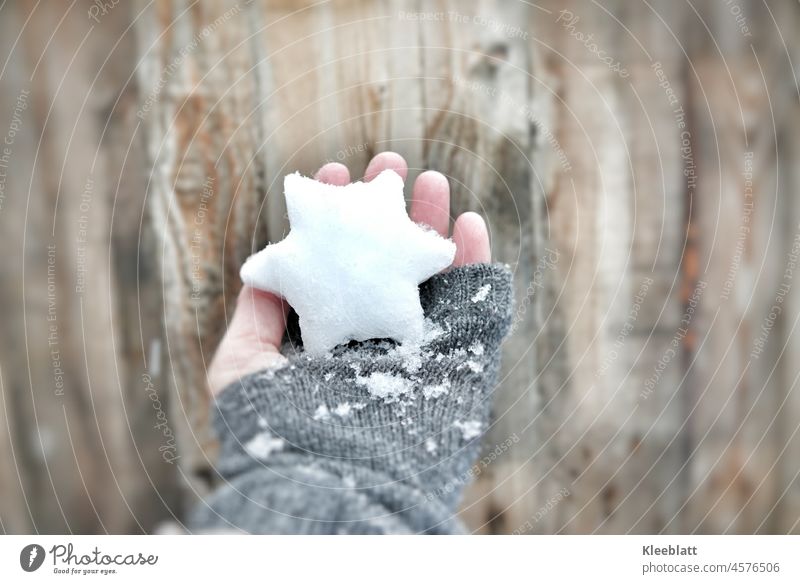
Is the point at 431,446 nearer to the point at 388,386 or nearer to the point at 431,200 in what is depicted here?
the point at 388,386

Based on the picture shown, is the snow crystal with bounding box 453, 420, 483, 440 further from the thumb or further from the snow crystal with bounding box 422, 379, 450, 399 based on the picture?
the thumb

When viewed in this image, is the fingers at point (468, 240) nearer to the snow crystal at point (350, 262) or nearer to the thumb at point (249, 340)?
the snow crystal at point (350, 262)

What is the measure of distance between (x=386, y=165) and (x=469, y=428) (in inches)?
7.4

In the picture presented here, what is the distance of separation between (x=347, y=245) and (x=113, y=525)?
237 millimetres

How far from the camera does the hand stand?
1.26ft

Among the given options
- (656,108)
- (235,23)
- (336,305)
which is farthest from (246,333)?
(656,108)

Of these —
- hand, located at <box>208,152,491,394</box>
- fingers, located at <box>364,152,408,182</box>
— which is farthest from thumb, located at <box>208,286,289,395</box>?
fingers, located at <box>364,152,408,182</box>

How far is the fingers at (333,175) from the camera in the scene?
0.39 m

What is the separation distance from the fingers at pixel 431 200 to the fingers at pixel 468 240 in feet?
0.03

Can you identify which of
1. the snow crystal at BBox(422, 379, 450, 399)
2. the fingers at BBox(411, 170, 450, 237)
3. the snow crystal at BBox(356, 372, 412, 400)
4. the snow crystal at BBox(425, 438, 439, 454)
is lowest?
the snow crystal at BBox(425, 438, 439, 454)

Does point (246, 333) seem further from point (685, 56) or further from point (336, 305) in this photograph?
point (685, 56)

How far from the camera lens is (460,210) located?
40 cm

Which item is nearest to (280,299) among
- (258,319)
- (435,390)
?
(258,319)
